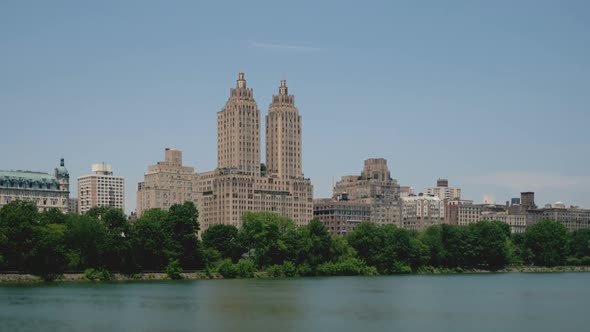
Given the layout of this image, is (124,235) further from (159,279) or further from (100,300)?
(100,300)

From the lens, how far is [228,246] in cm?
16912

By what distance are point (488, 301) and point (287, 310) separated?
78.9ft

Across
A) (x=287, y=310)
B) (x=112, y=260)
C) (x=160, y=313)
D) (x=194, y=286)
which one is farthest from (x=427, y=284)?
(x=160, y=313)

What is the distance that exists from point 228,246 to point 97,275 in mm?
42902

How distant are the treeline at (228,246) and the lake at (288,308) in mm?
8023

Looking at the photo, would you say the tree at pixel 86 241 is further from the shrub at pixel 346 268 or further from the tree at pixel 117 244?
the shrub at pixel 346 268

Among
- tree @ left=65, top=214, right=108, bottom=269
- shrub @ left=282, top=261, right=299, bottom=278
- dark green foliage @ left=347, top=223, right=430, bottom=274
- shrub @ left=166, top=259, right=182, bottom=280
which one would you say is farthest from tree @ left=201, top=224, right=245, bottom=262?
tree @ left=65, top=214, right=108, bottom=269

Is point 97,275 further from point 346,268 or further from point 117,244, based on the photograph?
point 346,268

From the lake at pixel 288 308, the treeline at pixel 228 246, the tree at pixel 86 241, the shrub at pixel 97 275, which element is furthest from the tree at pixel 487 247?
the tree at pixel 86 241

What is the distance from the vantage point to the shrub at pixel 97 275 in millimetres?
128125

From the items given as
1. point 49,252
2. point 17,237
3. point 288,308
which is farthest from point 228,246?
point 288,308

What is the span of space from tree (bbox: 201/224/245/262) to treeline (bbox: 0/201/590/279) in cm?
18

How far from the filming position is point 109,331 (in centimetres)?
6384

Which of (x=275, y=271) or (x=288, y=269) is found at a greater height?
(x=288, y=269)
